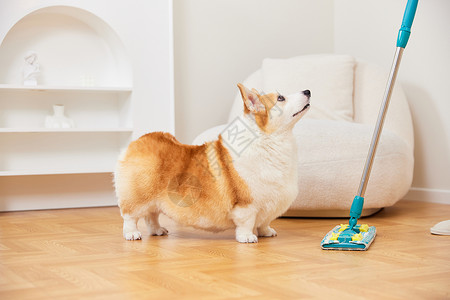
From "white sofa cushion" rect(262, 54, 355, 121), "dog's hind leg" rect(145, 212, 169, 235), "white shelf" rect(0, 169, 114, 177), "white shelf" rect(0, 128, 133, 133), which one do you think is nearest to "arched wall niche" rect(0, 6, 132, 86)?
"white shelf" rect(0, 128, 133, 133)

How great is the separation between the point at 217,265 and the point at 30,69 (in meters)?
2.20

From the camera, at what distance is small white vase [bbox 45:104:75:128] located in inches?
140

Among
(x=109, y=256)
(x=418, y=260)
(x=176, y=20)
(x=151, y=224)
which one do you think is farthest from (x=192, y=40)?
(x=418, y=260)

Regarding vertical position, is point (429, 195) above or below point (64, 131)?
below

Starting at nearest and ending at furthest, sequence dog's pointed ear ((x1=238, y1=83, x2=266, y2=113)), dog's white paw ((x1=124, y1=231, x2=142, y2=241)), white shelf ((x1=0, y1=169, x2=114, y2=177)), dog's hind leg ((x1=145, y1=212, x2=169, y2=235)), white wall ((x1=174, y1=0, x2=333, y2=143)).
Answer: dog's pointed ear ((x1=238, y1=83, x2=266, y2=113)) → dog's white paw ((x1=124, y1=231, x2=142, y2=241)) → dog's hind leg ((x1=145, y1=212, x2=169, y2=235)) → white shelf ((x1=0, y1=169, x2=114, y2=177)) → white wall ((x1=174, y1=0, x2=333, y2=143))

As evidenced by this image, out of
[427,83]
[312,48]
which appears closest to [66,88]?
[312,48]

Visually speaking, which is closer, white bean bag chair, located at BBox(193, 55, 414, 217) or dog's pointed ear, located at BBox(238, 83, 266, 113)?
dog's pointed ear, located at BBox(238, 83, 266, 113)

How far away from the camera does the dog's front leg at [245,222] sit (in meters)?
2.20

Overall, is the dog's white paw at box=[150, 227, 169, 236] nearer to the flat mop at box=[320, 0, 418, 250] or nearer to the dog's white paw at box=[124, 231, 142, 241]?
the dog's white paw at box=[124, 231, 142, 241]

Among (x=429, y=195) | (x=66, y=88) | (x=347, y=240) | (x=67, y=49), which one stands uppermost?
(x=67, y=49)

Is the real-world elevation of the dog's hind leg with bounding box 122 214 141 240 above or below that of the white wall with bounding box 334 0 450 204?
below

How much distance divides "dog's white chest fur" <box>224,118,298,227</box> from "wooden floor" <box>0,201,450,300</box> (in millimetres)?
162

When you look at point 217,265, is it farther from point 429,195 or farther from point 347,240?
point 429,195

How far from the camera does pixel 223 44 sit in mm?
4129
